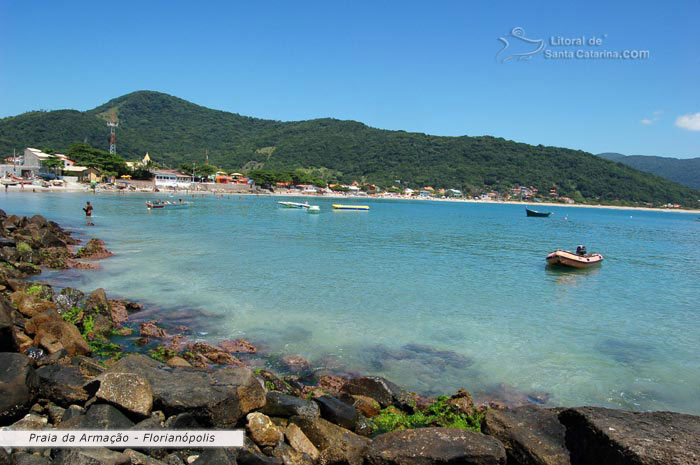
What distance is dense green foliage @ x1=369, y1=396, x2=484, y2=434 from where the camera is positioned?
7055 millimetres

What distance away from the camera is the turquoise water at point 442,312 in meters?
9.91

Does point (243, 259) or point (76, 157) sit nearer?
point (243, 259)

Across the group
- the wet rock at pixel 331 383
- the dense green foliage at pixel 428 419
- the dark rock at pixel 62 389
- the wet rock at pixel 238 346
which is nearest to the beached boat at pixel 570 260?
the dense green foliage at pixel 428 419

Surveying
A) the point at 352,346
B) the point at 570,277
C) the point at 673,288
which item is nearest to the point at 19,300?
the point at 352,346

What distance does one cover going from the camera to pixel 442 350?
1117cm

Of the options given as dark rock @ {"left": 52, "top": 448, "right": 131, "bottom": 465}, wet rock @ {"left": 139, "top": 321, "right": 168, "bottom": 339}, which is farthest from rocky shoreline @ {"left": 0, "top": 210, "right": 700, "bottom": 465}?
wet rock @ {"left": 139, "top": 321, "right": 168, "bottom": 339}

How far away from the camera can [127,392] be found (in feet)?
17.7

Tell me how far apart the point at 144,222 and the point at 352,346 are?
3394 centimetres

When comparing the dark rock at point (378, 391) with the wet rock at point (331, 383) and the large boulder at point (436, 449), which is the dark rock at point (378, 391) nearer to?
the wet rock at point (331, 383)

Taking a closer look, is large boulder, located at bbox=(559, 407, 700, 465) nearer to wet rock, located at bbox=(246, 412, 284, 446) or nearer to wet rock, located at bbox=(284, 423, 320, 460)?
wet rock, located at bbox=(284, 423, 320, 460)

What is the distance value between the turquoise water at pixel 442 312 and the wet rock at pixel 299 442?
3851mm

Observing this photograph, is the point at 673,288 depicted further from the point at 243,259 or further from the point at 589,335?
the point at 243,259

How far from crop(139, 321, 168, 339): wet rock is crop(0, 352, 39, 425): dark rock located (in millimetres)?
4781

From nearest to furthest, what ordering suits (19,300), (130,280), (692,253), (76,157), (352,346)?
1. (19,300)
2. (352,346)
3. (130,280)
4. (692,253)
5. (76,157)
